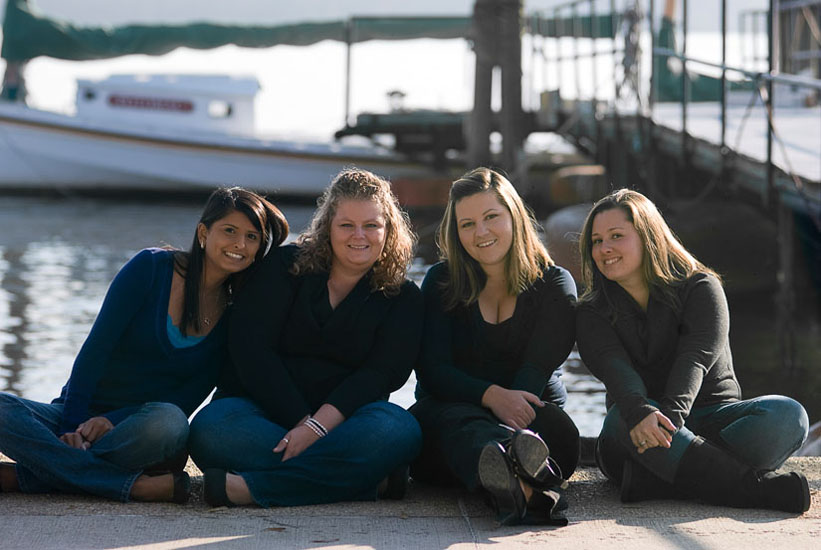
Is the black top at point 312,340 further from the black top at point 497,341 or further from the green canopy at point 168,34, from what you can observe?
the green canopy at point 168,34

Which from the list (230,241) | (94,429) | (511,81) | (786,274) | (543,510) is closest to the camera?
(543,510)

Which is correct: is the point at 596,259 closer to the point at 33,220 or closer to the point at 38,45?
the point at 33,220

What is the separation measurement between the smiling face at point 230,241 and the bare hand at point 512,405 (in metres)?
0.84

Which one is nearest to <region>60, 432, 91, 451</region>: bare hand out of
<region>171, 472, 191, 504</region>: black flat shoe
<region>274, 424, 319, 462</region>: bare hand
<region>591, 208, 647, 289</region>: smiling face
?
<region>171, 472, 191, 504</region>: black flat shoe

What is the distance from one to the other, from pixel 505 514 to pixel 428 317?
0.73 m

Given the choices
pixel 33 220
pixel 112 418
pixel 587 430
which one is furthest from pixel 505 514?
pixel 33 220

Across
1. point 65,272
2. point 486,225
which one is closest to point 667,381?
Answer: point 486,225

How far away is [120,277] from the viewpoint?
3.62 m

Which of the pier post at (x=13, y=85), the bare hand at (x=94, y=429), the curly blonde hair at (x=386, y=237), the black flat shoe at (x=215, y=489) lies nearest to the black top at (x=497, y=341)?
the curly blonde hair at (x=386, y=237)

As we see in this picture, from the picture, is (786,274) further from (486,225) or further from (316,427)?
(316,427)

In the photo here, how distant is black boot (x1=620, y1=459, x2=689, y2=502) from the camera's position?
3.54 metres

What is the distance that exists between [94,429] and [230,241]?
0.67 meters

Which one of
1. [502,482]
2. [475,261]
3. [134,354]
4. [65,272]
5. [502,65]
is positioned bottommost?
[65,272]

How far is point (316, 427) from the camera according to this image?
354 cm
